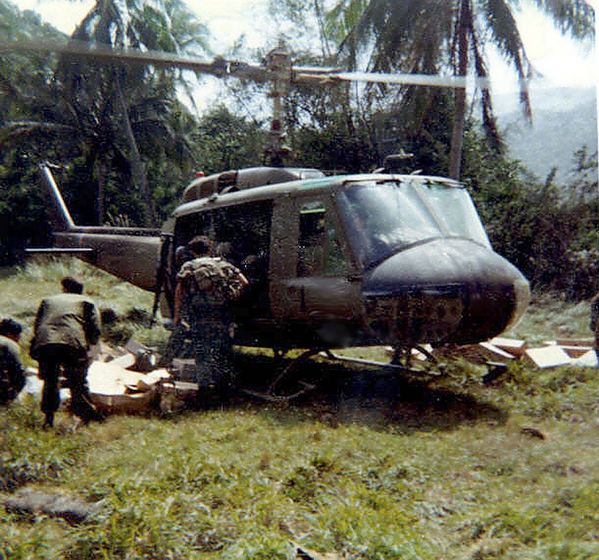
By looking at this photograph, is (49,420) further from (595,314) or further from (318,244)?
(595,314)

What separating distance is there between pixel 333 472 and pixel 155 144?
3.36m

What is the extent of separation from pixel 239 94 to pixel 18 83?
6.51 feet

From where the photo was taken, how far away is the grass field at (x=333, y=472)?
2619 mm

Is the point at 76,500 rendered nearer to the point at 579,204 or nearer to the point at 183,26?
the point at 183,26

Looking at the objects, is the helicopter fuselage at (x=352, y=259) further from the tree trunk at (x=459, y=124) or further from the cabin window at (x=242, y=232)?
the tree trunk at (x=459, y=124)

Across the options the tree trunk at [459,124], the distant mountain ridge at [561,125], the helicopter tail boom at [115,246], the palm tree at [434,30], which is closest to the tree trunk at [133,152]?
the palm tree at [434,30]

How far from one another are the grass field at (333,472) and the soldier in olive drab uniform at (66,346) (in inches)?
6.8

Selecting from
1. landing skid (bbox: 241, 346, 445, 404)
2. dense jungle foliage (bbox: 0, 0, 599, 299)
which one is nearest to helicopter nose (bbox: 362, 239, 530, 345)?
dense jungle foliage (bbox: 0, 0, 599, 299)

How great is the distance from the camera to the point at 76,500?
3029 mm

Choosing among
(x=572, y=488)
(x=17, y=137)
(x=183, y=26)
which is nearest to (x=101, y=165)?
(x=17, y=137)

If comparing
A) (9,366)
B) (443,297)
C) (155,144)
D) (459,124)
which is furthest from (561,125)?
(459,124)

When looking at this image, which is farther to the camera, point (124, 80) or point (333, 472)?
point (124, 80)

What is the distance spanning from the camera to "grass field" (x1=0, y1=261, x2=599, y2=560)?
2619 millimetres

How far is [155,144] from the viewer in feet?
18.1
